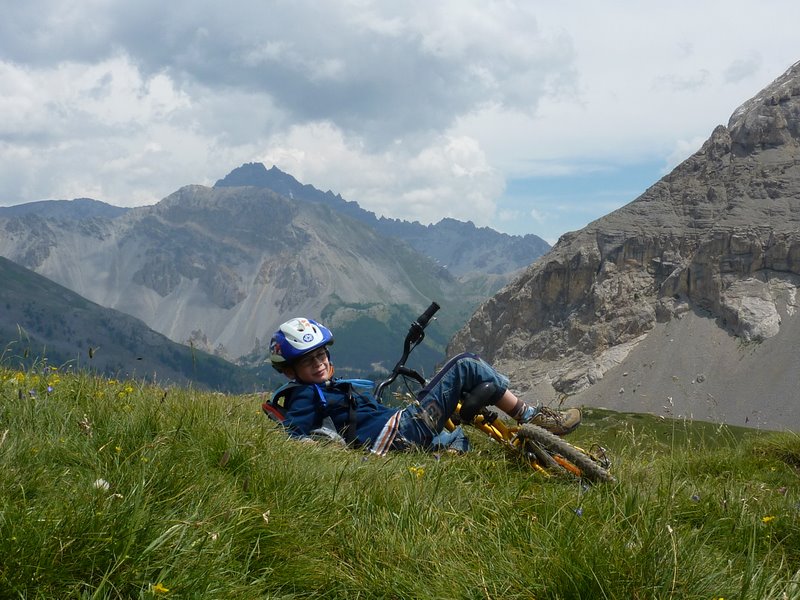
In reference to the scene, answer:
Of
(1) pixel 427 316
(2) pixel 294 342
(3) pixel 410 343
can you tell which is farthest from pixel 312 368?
(1) pixel 427 316

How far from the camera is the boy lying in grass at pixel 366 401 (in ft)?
22.6

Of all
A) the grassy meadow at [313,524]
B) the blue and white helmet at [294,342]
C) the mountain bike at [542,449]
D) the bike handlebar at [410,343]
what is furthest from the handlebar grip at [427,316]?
the grassy meadow at [313,524]

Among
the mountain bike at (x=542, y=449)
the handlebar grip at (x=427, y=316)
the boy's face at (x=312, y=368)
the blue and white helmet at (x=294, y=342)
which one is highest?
the handlebar grip at (x=427, y=316)

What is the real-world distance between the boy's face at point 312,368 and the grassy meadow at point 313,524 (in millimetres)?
2038

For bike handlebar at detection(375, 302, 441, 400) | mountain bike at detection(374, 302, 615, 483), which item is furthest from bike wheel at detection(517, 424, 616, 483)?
bike handlebar at detection(375, 302, 441, 400)

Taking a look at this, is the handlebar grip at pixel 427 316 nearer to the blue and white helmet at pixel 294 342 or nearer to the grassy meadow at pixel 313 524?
the blue and white helmet at pixel 294 342

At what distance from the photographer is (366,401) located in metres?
7.33

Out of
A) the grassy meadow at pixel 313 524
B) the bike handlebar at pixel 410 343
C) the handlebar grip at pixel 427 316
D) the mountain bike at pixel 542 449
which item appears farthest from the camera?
the handlebar grip at pixel 427 316

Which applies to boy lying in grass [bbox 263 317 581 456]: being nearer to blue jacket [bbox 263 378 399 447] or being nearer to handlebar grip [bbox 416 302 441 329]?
blue jacket [bbox 263 378 399 447]

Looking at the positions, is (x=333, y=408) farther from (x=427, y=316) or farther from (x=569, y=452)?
(x=569, y=452)

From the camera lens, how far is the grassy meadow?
2.61m

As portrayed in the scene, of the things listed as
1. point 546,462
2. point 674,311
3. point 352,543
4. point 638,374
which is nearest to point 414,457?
point 546,462

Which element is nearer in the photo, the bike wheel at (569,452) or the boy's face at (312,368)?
the bike wheel at (569,452)

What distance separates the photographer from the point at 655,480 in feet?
17.5
